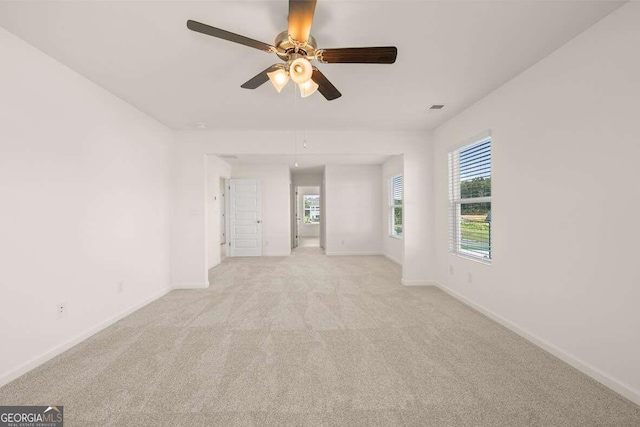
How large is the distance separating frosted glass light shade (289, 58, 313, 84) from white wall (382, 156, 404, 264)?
4.73 meters

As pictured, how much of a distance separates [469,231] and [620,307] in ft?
6.13

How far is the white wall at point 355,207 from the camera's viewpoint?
7.48 m

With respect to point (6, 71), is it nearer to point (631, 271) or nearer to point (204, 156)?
point (204, 156)

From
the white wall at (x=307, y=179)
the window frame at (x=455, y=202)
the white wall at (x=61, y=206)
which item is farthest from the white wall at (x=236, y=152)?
the white wall at (x=307, y=179)

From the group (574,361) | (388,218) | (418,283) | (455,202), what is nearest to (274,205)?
(388,218)

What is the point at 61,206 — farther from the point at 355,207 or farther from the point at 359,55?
the point at 355,207

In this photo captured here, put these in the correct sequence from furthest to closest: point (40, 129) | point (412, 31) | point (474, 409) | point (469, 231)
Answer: point (469, 231) < point (40, 129) < point (412, 31) < point (474, 409)

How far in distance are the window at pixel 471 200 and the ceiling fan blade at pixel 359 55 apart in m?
2.07

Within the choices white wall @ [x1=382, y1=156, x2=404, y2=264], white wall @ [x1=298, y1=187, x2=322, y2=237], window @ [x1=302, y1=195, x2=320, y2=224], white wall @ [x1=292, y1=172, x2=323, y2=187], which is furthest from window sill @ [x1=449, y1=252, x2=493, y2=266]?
window @ [x1=302, y1=195, x2=320, y2=224]

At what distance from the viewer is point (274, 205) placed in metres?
7.41

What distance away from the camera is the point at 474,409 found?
1650 mm

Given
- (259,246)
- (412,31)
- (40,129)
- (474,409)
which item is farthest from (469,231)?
(259,246)

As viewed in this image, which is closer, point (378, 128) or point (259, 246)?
point (378, 128)

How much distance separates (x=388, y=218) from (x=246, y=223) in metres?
3.83
